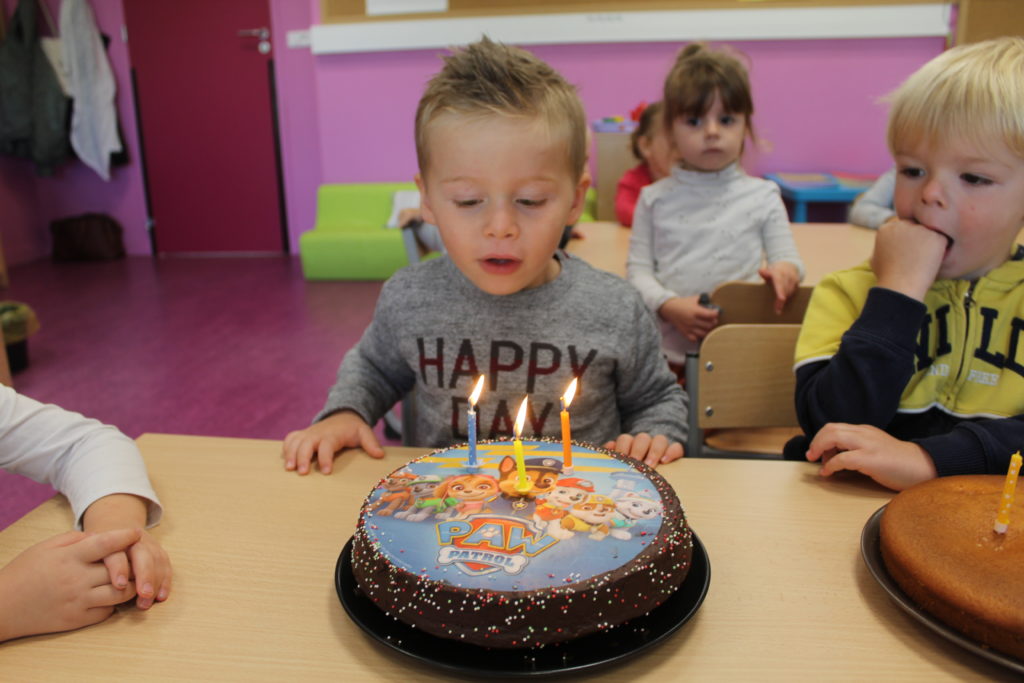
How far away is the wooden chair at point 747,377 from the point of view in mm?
1424

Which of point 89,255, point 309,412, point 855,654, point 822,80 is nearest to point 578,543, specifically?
point 855,654

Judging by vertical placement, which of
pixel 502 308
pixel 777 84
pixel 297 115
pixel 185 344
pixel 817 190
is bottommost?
pixel 185 344

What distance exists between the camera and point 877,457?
933 mm

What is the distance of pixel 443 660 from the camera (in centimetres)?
62

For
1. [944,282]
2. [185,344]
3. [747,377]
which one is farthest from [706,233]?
[185,344]

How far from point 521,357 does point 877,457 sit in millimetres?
524

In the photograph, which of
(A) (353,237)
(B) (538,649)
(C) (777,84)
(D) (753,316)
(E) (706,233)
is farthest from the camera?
(A) (353,237)

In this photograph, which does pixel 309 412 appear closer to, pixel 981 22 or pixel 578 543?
pixel 578 543

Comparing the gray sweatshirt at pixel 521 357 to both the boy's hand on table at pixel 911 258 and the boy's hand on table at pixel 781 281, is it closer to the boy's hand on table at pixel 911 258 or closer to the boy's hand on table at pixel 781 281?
the boy's hand on table at pixel 911 258

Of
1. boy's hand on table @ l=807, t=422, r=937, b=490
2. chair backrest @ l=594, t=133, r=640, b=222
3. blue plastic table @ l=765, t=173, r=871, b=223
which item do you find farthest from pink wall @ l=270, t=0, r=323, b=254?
boy's hand on table @ l=807, t=422, r=937, b=490

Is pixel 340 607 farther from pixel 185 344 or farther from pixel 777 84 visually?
pixel 777 84

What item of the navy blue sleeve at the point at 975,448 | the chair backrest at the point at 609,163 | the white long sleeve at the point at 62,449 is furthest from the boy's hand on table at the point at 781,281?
the chair backrest at the point at 609,163

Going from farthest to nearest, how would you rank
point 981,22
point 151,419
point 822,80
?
point 822,80 < point 981,22 < point 151,419

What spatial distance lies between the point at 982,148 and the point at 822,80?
442 centimetres
